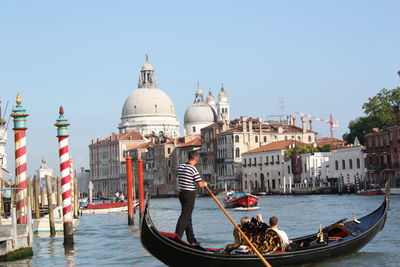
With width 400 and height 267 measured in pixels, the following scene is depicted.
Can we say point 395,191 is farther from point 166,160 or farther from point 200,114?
point 200,114

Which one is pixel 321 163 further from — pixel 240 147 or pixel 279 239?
pixel 279 239

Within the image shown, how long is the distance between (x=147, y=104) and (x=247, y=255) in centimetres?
9289

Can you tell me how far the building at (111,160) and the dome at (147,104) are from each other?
174 inches

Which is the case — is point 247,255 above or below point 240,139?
below

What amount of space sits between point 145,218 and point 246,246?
1335mm

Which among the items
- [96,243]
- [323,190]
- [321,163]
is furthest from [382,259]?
[321,163]

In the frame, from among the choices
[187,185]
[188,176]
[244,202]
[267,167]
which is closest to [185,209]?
[187,185]

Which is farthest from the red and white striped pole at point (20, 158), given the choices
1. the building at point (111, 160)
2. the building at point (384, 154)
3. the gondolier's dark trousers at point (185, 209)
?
the building at point (111, 160)

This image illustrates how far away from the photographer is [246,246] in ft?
33.3

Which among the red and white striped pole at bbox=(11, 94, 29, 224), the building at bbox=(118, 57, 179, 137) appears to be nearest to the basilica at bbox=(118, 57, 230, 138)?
the building at bbox=(118, 57, 179, 137)

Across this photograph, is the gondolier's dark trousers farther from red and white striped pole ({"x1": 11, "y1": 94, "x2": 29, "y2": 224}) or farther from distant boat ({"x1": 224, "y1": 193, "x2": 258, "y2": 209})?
distant boat ({"x1": 224, "y1": 193, "x2": 258, "y2": 209})

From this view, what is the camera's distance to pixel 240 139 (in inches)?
2795

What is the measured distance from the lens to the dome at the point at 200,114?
325ft

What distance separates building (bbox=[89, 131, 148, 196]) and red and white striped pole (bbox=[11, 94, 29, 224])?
3200 inches
